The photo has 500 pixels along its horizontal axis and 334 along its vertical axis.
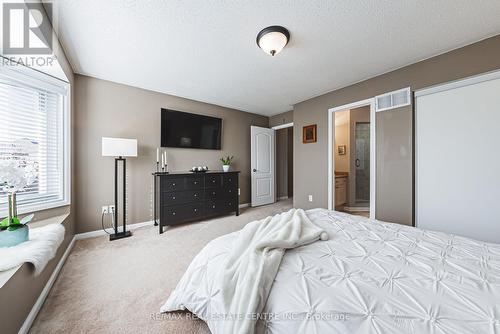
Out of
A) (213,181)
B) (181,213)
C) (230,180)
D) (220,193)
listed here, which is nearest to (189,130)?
(213,181)

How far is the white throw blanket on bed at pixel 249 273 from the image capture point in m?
0.80

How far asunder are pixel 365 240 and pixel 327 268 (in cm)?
53

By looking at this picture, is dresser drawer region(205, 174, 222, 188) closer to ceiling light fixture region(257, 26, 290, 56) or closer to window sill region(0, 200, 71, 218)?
window sill region(0, 200, 71, 218)

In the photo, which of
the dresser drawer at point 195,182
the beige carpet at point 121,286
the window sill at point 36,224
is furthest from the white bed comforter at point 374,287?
the dresser drawer at point 195,182

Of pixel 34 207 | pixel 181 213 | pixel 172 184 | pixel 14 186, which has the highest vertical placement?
pixel 14 186

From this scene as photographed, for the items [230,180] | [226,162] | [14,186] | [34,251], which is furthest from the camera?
[226,162]

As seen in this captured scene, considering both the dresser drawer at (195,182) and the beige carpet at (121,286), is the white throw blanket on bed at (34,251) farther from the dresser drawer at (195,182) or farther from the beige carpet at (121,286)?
the dresser drawer at (195,182)

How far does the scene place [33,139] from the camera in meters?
2.08

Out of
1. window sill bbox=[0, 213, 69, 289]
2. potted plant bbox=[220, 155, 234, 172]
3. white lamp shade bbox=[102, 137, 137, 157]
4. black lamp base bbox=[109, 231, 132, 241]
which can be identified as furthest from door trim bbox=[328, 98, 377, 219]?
window sill bbox=[0, 213, 69, 289]

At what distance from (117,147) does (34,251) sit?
165cm

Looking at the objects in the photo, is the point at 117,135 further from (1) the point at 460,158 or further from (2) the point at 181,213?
(1) the point at 460,158

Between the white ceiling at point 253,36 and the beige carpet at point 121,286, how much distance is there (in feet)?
7.87

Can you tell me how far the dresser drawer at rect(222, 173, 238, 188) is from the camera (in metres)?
3.82

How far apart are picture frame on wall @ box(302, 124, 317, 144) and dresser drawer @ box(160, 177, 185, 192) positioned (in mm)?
2543
